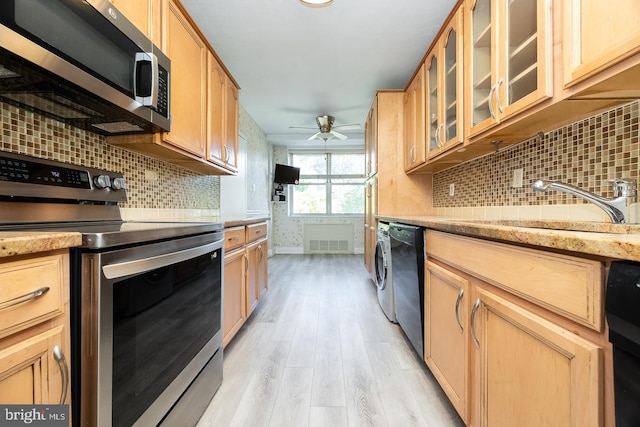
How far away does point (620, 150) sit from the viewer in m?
1.14

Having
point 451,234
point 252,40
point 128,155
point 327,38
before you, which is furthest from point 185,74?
point 451,234

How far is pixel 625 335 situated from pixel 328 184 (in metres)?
6.07

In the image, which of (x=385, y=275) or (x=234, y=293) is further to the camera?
(x=385, y=275)

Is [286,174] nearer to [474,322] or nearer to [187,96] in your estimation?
[187,96]

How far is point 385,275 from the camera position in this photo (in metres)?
2.51

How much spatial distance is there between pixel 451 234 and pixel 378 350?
1091 millimetres

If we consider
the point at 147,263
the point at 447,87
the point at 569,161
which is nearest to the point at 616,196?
the point at 569,161

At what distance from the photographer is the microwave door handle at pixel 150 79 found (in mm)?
1281

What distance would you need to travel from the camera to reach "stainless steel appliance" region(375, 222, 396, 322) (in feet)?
7.77

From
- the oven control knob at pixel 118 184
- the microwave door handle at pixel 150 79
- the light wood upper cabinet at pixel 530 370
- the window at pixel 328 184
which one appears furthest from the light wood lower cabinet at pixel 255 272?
the window at pixel 328 184

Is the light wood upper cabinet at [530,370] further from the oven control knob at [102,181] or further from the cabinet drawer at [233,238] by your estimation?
the oven control knob at [102,181]

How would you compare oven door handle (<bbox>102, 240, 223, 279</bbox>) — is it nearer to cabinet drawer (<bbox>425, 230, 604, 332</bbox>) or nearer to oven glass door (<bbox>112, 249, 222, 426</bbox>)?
oven glass door (<bbox>112, 249, 222, 426</bbox>)

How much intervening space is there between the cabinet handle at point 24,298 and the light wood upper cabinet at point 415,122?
248 cm

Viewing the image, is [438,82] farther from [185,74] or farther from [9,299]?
[9,299]
